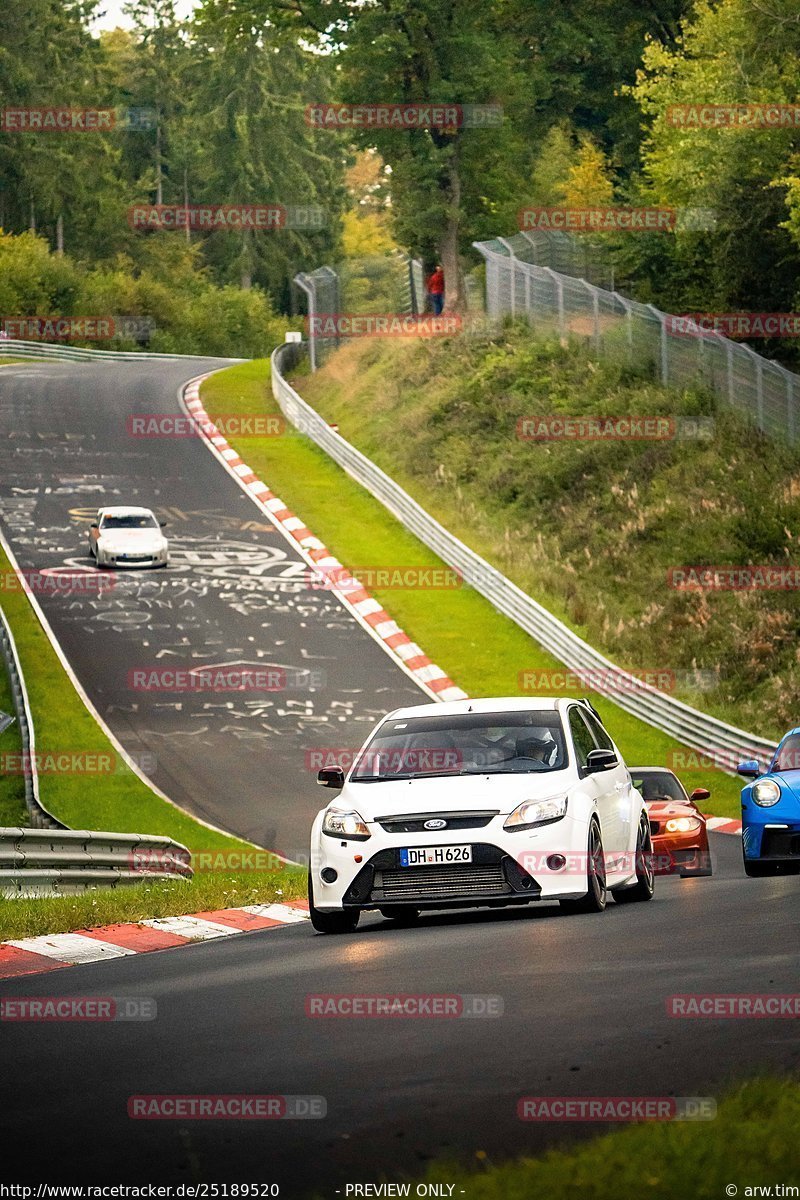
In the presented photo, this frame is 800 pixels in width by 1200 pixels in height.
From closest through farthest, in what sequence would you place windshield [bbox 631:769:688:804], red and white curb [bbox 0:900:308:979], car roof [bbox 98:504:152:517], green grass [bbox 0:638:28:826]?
1. red and white curb [bbox 0:900:308:979]
2. windshield [bbox 631:769:688:804]
3. green grass [bbox 0:638:28:826]
4. car roof [bbox 98:504:152:517]

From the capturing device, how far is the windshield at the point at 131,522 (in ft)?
127

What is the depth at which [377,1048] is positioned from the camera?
7.25 meters

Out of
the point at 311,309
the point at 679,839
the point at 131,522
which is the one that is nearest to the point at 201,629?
the point at 131,522

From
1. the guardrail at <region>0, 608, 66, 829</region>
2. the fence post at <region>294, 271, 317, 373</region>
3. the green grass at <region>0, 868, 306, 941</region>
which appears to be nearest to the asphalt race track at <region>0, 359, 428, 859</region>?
the guardrail at <region>0, 608, 66, 829</region>

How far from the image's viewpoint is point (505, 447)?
1812 inches

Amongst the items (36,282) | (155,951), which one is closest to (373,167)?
(36,282)

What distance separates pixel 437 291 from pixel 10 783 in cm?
3400

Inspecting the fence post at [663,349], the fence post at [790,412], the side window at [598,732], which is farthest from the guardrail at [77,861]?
the fence post at [663,349]

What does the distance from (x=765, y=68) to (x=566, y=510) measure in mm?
12292

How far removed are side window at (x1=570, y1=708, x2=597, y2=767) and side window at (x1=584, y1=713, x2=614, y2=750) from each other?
0.09m

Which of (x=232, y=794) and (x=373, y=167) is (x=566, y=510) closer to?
(x=232, y=794)

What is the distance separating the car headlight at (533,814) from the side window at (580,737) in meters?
0.76

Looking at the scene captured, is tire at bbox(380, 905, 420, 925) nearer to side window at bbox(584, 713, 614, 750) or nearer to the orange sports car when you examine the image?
side window at bbox(584, 713, 614, 750)

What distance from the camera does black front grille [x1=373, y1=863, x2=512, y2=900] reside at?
12.2 meters
